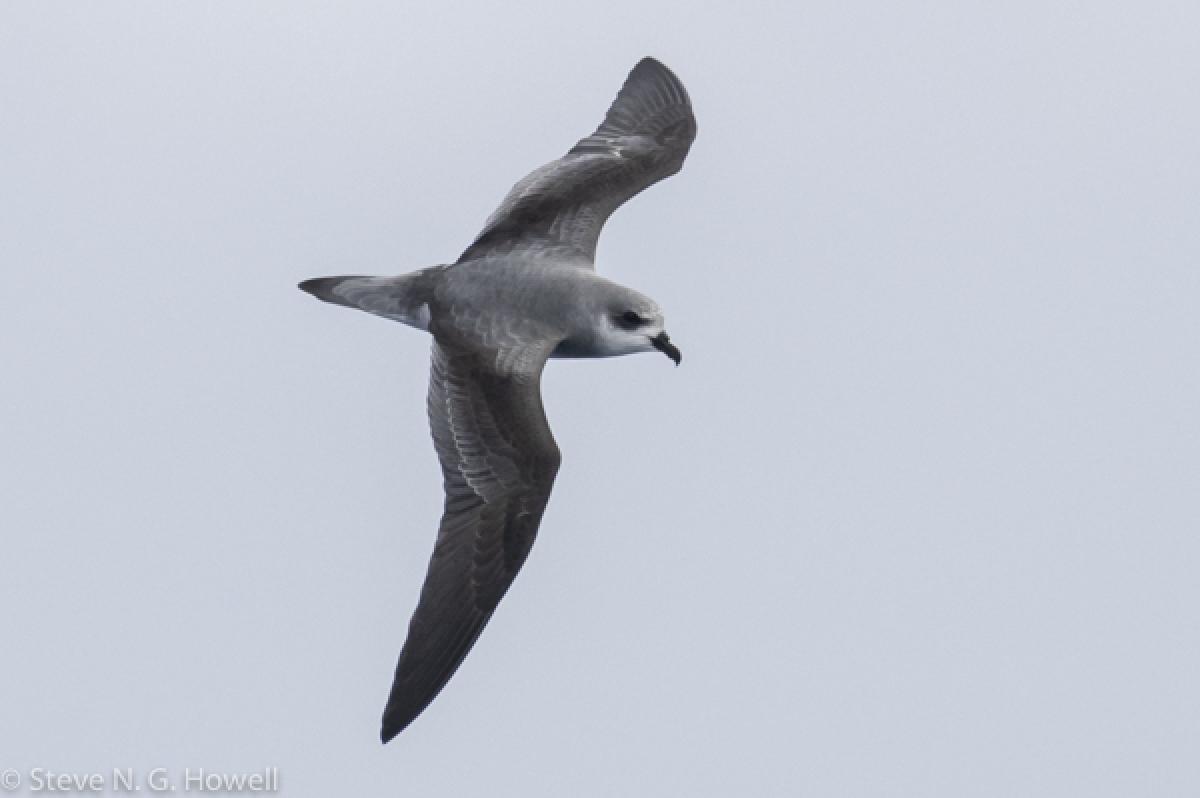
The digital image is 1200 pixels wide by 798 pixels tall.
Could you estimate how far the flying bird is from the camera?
17000 millimetres

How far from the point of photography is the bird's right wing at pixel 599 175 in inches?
758

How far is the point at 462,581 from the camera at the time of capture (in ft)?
56.1

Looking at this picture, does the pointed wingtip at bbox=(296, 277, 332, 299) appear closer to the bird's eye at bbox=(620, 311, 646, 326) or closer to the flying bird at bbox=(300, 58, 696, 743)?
the flying bird at bbox=(300, 58, 696, 743)

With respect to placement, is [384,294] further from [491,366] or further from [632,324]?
[632,324]

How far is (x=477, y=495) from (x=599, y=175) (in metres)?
3.93

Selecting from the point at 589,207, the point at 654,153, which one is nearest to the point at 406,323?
the point at 589,207

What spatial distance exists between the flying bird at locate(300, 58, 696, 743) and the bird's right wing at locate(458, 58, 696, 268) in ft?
0.08

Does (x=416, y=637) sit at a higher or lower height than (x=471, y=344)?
lower

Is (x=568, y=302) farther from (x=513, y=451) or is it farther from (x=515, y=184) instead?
(x=515, y=184)

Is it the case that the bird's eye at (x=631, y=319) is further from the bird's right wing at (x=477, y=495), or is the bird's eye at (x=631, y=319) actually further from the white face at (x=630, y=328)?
the bird's right wing at (x=477, y=495)

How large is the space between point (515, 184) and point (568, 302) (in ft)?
8.36

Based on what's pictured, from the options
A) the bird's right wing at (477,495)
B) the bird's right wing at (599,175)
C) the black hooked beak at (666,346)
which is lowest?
the bird's right wing at (477,495)

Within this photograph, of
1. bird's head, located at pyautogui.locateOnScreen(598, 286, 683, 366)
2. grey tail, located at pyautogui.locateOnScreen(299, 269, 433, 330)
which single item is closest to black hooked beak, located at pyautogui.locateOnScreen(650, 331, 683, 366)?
Result: bird's head, located at pyautogui.locateOnScreen(598, 286, 683, 366)

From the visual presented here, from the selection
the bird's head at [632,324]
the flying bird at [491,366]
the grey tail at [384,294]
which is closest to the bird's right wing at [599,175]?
the flying bird at [491,366]
